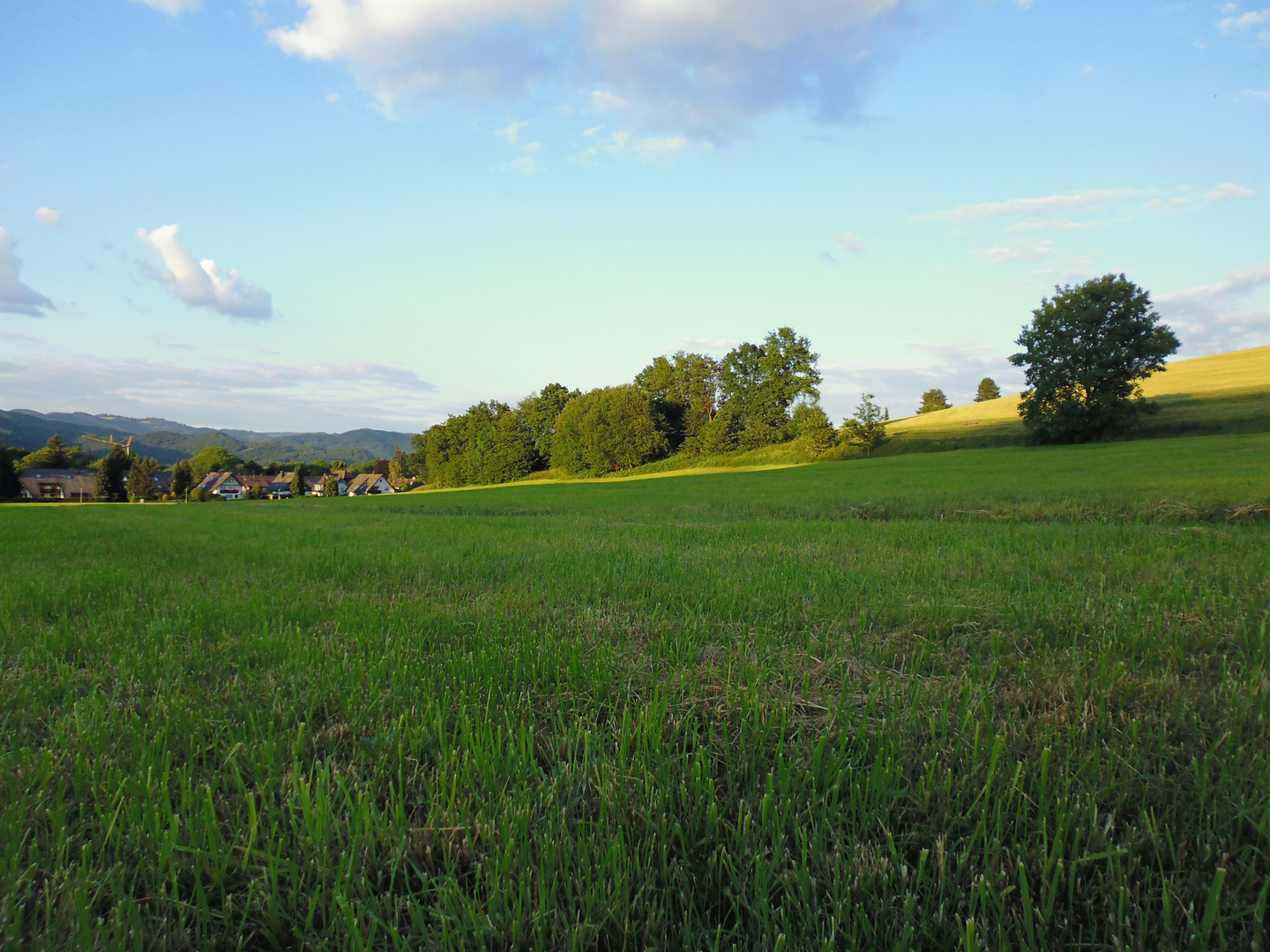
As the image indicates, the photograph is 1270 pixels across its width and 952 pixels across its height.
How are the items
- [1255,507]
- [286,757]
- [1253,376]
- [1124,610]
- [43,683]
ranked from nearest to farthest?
[286,757] → [43,683] → [1124,610] → [1255,507] → [1253,376]

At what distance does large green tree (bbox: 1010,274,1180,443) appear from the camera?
4625 cm

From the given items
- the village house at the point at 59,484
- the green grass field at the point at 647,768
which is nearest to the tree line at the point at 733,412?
the village house at the point at 59,484

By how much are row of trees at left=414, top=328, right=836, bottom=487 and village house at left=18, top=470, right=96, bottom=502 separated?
62.6 meters

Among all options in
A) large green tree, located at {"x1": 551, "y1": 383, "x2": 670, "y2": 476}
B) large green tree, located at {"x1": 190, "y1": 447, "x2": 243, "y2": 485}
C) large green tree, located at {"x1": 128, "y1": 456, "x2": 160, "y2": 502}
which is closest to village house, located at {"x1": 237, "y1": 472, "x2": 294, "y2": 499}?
large green tree, located at {"x1": 190, "y1": 447, "x2": 243, "y2": 485}

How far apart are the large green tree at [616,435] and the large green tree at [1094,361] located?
40.1 meters

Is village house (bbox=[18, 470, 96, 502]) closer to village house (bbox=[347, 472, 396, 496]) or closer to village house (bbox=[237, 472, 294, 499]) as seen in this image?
village house (bbox=[237, 472, 294, 499])

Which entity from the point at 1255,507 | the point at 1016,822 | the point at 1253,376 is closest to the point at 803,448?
the point at 1253,376

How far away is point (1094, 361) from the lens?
1892 inches

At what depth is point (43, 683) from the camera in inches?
105

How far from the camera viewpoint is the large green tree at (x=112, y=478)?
89.6 meters

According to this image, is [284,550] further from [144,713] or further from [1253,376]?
[1253,376]

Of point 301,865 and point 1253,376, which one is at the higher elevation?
point 1253,376

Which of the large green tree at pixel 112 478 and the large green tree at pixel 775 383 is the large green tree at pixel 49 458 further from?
the large green tree at pixel 775 383

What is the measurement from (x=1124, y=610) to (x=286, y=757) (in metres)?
4.50
